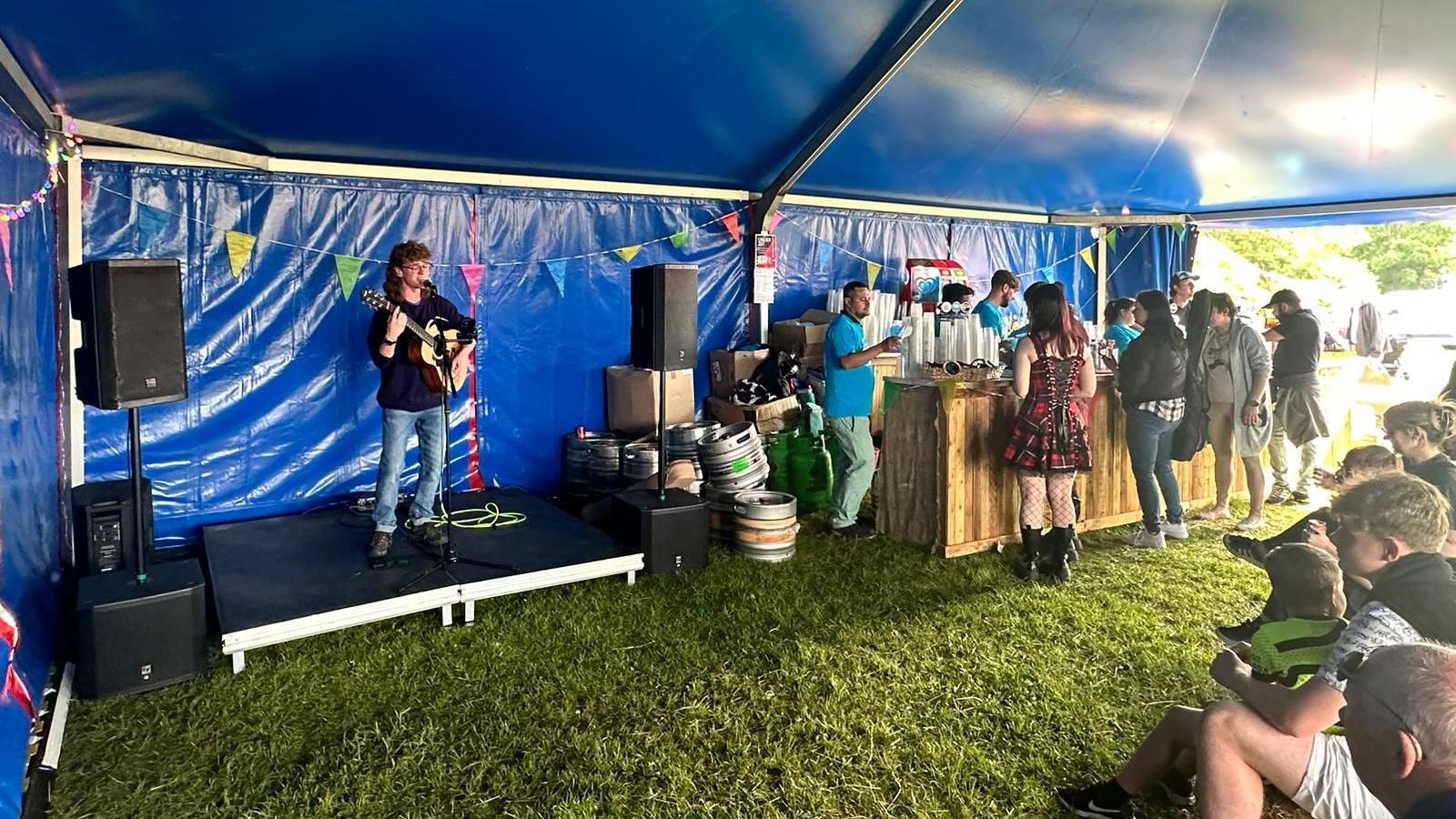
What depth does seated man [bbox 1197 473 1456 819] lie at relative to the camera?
152cm

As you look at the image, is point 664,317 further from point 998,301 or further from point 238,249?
point 998,301

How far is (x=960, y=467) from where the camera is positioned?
16.1ft

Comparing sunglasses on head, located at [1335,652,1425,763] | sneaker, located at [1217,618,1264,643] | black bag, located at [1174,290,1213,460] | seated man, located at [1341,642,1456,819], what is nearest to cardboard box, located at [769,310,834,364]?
black bag, located at [1174,290,1213,460]

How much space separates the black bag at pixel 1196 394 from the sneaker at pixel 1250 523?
25.6 inches

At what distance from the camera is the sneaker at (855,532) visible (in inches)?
208

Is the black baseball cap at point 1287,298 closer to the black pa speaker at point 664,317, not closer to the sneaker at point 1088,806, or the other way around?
the black pa speaker at point 664,317

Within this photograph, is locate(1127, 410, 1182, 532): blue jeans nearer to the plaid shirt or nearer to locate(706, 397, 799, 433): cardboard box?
the plaid shirt

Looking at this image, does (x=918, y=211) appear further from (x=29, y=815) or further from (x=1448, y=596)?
(x=29, y=815)

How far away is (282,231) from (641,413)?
2560mm

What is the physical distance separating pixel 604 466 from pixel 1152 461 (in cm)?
354

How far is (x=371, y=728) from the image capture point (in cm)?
294

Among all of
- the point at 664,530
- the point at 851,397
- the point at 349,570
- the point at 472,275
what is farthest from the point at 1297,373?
the point at 349,570

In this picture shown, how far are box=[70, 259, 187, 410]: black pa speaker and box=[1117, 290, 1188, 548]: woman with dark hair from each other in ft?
16.1

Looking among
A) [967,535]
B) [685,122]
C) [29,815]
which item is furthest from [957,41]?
[29,815]
